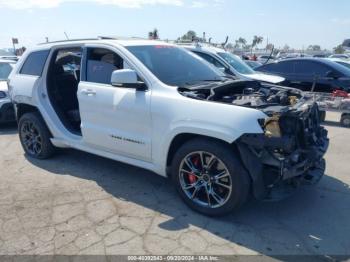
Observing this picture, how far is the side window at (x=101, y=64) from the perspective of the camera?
4.44 meters

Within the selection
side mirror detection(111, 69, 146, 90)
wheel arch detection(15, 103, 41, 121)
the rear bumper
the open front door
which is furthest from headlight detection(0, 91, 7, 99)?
side mirror detection(111, 69, 146, 90)

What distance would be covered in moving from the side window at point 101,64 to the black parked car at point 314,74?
6338 mm

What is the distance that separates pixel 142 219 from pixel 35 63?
3.31 meters

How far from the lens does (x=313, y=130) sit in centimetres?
406

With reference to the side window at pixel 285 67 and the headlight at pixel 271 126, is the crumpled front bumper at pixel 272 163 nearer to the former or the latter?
the headlight at pixel 271 126

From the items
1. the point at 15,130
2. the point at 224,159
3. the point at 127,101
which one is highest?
the point at 127,101

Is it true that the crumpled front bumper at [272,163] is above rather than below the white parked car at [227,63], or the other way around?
below

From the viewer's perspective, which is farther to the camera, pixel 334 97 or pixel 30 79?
pixel 334 97

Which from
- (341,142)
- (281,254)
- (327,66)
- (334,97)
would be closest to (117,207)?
(281,254)

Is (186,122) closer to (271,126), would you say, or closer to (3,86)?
(271,126)

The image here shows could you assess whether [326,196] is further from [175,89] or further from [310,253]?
[175,89]

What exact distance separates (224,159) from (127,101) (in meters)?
1.40

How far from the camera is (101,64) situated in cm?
456

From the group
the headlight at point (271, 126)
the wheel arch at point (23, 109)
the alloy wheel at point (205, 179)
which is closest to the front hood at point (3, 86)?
the wheel arch at point (23, 109)
